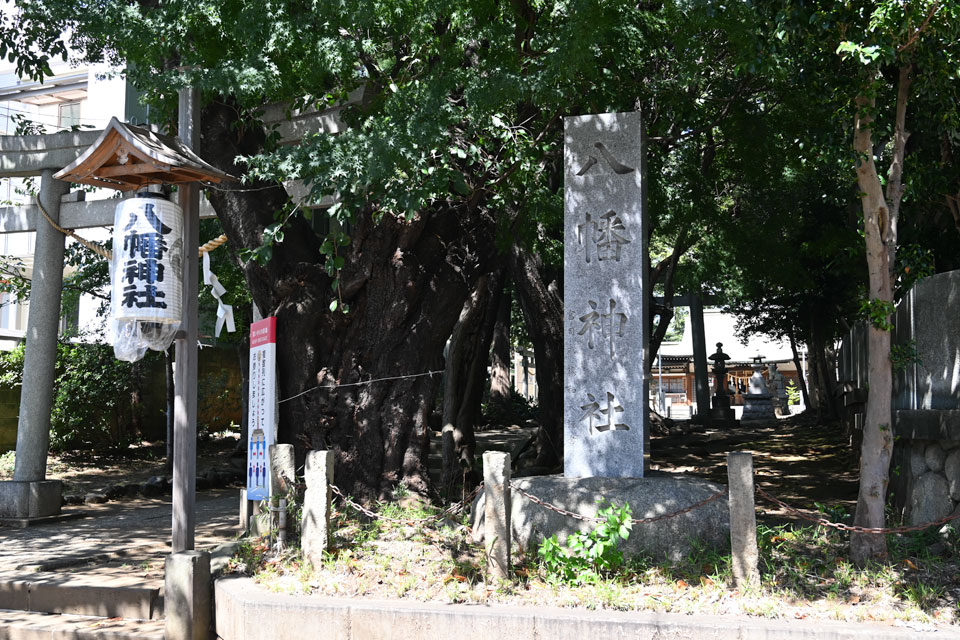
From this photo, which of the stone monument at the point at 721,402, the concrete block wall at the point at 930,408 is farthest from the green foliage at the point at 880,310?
the stone monument at the point at 721,402

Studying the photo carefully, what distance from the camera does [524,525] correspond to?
22.7 ft

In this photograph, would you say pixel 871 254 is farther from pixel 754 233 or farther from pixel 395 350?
pixel 754 233

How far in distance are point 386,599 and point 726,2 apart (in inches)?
240

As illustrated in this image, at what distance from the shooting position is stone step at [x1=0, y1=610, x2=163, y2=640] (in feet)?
21.6

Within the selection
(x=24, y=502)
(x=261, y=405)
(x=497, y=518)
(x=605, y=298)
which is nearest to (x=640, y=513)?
(x=497, y=518)

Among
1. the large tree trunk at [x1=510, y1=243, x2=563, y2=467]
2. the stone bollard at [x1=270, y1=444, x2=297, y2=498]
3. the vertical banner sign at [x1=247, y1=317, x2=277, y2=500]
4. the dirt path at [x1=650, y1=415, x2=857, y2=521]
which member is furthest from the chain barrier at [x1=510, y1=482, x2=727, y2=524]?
the large tree trunk at [x1=510, y1=243, x2=563, y2=467]

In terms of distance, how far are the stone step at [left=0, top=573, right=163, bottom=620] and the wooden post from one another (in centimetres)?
61

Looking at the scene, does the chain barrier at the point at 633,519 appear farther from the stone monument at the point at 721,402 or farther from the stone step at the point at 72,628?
the stone monument at the point at 721,402

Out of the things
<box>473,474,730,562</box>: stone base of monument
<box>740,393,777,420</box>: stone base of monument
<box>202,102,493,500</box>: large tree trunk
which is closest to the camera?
<box>473,474,730,562</box>: stone base of monument

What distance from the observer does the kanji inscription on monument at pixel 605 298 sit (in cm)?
740

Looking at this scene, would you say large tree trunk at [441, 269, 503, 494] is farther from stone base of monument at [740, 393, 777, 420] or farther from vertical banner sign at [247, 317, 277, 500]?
stone base of monument at [740, 393, 777, 420]

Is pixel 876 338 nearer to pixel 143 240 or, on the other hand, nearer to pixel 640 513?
pixel 640 513

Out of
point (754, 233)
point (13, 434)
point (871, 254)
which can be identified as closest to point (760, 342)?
point (754, 233)

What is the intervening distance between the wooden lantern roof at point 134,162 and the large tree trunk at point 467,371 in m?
5.46
